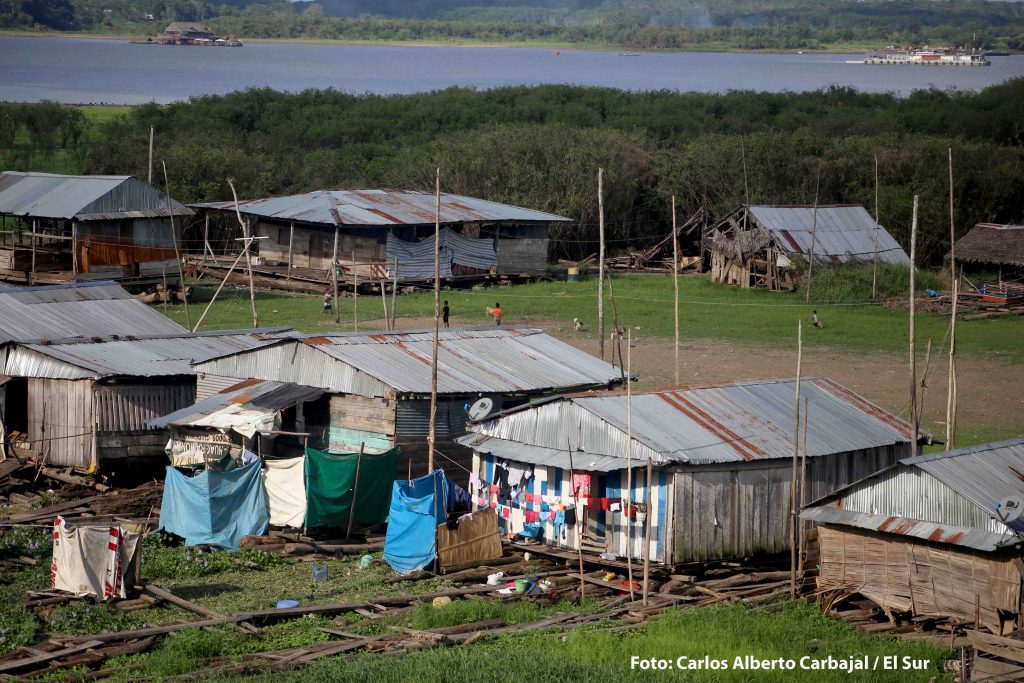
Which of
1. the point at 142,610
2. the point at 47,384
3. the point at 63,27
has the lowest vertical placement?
the point at 142,610

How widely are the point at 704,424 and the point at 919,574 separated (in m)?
4.19

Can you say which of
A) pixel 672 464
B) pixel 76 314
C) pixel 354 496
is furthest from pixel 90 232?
pixel 672 464

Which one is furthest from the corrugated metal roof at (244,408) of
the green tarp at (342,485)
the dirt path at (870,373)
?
the dirt path at (870,373)

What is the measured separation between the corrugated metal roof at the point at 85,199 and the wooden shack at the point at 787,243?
1781 cm

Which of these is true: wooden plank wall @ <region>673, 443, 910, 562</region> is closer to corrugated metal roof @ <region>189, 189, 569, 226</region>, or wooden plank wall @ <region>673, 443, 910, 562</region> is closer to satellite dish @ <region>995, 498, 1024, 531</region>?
satellite dish @ <region>995, 498, 1024, 531</region>

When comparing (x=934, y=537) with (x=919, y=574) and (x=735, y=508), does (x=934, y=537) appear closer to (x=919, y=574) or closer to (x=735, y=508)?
(x=919, y=574)

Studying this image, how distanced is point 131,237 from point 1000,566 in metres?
31.1

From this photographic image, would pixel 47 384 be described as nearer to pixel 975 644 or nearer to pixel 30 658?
pixel 30 658

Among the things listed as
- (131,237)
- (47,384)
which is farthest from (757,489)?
(131,237)

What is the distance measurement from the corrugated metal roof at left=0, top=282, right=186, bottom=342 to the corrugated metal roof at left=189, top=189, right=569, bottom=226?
46.6 ft

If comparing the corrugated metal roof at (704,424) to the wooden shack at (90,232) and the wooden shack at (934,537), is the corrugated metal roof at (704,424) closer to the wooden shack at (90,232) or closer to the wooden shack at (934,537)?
the wooden shack at (934,537)

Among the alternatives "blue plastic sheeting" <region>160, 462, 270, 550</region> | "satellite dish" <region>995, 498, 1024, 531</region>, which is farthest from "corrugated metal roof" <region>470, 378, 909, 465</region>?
"satellite dish" <region>995, 498, 1024, 531</region>

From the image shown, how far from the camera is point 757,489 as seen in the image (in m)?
18.7

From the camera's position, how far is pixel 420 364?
22.4m
